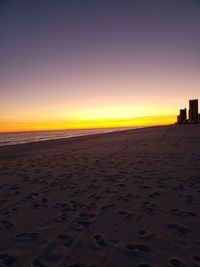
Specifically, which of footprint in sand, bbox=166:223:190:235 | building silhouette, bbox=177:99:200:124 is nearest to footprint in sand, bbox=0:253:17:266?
footprint in sand, bbox=166:223:190:235

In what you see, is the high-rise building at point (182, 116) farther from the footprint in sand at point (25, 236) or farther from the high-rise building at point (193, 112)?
the footprint in sand at point (25, 236)

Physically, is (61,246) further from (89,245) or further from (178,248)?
(178,248)

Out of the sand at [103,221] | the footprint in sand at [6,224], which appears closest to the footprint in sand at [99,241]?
the sand at [103,221]

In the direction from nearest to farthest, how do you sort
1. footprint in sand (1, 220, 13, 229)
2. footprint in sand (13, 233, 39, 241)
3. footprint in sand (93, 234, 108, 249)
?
footprint in sand (93, 234, 108, 249) < footprint in sand (13, 233, 39, 241) < footprint in sand (1, 220, 13, 229)

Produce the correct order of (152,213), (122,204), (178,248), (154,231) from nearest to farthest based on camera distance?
(178,248)
(154,231)
(152,213)
(122,204)

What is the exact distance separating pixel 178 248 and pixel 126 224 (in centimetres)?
97

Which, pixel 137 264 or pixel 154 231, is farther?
pixel 154 231

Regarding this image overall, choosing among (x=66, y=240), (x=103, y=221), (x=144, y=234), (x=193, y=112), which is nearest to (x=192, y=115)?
(x=193, y=112)

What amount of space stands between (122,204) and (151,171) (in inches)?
→ 116

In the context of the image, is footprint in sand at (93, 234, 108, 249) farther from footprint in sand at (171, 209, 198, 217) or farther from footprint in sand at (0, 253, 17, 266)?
footprint in sand at (171, 209, 198, 217)

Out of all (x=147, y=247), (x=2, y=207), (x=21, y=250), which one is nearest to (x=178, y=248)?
(x=147, y=247)

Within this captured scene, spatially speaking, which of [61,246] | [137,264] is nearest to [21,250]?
[61,246]

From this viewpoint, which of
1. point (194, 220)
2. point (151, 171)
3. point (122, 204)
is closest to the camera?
point (194, 220)

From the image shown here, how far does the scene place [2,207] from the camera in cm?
441
